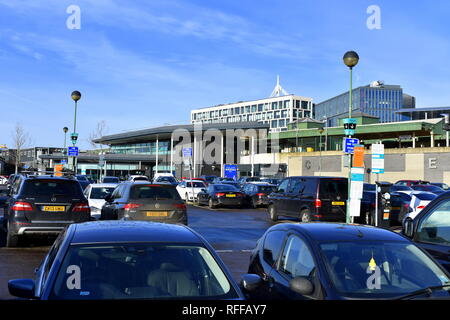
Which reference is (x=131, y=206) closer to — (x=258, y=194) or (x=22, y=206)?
(x=22, y=206)

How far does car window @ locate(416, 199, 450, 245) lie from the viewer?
6.14 meters

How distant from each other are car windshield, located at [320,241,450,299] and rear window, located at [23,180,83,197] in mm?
8663

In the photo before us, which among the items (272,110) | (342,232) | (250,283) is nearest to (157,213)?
(342,232)

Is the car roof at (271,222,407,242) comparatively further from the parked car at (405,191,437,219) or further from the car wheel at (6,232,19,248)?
the parked car at (405,191,437,219)

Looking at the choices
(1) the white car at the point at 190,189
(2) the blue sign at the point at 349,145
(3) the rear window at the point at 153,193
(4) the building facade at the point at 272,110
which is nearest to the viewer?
(3) the rear window at the point at 153,193

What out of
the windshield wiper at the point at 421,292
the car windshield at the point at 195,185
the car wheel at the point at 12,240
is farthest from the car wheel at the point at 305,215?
the car windshield at the point at 195,185

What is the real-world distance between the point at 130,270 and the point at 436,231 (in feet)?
13.7

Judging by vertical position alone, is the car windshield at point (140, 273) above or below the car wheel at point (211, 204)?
above

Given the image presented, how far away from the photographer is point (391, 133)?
2675 inches

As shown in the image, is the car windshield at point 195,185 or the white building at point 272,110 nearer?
the car windshield at point 195,185

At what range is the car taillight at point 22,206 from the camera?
456 inches

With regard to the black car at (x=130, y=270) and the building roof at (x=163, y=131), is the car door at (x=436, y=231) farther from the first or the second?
the building roof at (x=163, y=131)

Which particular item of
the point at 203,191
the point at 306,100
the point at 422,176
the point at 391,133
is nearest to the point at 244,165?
the point at 391,133
